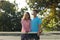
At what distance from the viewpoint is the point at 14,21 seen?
19.4m

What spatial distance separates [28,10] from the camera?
19641 millimetres

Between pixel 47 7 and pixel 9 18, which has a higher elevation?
pixel 47 7

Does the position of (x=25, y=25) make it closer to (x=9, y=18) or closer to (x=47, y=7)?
(x=9, y=18)

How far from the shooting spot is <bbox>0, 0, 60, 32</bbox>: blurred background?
18969 millimetres

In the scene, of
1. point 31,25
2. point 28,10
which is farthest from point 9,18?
point 31,25

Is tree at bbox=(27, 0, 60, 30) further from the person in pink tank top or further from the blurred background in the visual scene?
the person in pink tank top

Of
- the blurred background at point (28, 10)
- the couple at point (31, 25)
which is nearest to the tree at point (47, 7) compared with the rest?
the blurred background at point (28, 10)

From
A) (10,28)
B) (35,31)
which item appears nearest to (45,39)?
(35,31)

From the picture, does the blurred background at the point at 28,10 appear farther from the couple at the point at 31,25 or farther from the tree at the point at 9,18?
the couple at the point at 31,25

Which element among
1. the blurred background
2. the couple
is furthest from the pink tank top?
the blurred background

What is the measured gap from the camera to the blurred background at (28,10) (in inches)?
747

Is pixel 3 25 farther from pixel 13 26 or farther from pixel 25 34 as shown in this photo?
pixel 25 34

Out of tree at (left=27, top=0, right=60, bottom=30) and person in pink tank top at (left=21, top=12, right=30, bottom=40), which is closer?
person in pink tank top at (left=21, top=12, right=30, bottom=40)

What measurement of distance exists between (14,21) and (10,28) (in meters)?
0.83
